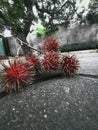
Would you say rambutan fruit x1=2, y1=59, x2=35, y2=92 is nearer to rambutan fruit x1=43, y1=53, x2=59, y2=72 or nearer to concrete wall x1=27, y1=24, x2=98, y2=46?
rambutan fruit x1=43, y1=53, x2=59, y2=72

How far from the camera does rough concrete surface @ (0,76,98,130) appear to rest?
0.57 metres

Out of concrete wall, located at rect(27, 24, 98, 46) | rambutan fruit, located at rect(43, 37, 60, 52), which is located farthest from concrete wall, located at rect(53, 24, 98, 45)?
rambutan fruit, located at rect(43, 37, 60, 52)

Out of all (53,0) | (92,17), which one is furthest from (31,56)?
(92,17)

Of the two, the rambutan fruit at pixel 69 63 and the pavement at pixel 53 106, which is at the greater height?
the rambutan fruit at pixel 69 63

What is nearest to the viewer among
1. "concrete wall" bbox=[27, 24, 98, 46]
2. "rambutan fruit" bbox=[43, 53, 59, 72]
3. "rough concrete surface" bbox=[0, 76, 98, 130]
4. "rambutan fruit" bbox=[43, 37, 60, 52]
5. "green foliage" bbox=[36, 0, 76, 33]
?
"rough concrete surface" bbox=[0, 76, 98, 130]

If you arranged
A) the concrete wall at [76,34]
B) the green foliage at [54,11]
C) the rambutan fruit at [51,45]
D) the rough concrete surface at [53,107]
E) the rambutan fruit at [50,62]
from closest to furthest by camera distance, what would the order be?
the rough concrete surface at [53,107]
the rambutan fruit at [50,62]
the rambutan fruit at [51,45]
the green foliage at [54,11]
the concrete wall at [76,34]

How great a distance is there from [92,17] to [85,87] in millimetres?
6431

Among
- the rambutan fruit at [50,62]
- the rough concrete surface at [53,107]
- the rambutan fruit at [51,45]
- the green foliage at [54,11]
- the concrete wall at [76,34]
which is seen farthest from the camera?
the concrete wall at [76,34]

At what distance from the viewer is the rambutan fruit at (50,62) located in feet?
2.46

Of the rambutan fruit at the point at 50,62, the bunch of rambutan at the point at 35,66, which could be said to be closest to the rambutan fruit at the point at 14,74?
the bunch of rambutan at the point at 35,66

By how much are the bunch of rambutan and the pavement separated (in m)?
0.05

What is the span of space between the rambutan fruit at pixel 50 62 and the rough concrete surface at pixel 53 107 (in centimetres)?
7

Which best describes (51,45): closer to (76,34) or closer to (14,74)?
(14,74)

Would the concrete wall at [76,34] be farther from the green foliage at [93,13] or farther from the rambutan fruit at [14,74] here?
the rambutan fruit at [14,74]
